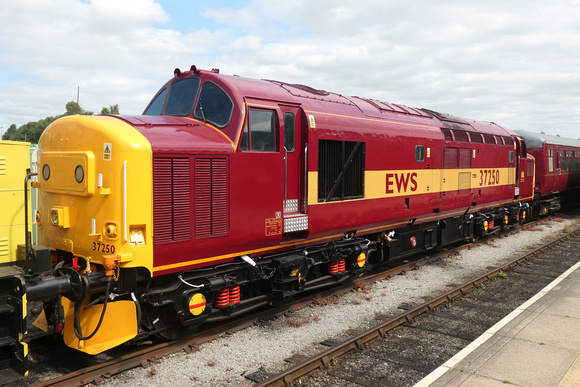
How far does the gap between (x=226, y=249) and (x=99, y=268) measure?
166cm

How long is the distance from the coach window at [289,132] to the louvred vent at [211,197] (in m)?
1.40

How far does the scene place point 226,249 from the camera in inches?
252

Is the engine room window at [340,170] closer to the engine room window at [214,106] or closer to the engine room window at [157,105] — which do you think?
the engine room window at [214,106]

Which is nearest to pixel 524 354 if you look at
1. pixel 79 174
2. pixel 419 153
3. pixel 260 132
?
pixel 260 132

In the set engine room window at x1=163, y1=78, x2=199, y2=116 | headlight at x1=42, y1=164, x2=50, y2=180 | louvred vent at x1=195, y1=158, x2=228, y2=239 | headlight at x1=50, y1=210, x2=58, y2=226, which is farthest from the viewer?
engine room window at x1=163, y1=78, x2=199, y2=116

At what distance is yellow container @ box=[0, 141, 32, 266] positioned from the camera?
5.57 m

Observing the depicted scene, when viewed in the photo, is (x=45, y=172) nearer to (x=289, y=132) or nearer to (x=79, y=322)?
(x=79, y=322)

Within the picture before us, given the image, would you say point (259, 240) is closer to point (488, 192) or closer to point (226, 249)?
point (226, 249)

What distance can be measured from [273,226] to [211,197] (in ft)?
4.14

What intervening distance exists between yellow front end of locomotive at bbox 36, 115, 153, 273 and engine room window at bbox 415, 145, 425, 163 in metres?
6.91

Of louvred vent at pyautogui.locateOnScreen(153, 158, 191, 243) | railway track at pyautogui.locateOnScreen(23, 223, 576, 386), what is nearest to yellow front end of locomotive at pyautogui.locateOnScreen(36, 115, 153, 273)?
louvred vent at pyautogui.locateOnScreen(153, 158, 191, 243)

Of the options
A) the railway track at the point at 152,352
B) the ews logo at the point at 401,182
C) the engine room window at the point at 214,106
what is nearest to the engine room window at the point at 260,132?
the engine room window at the point at 214,106

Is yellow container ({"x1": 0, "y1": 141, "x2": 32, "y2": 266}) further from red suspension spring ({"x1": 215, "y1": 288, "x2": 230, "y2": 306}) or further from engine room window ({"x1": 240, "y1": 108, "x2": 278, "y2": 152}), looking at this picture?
engine room window ({"x1": 240, "y1": 108, "x2": 278, "y2": 152})

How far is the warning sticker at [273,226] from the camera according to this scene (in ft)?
22.7
